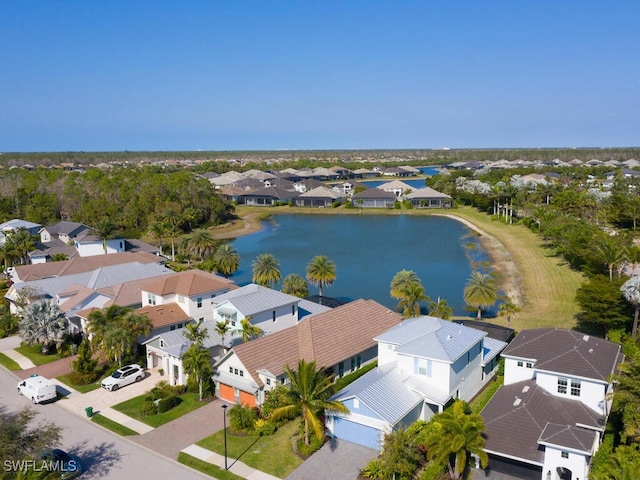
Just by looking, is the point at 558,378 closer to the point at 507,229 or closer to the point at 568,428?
the point at 568,428

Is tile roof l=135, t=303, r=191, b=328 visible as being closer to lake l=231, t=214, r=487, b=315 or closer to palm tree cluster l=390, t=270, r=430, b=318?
palm tree cluster l=390, t=270, r=430, b=318

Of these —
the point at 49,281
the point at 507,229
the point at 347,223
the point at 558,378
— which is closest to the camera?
the point at 558,378

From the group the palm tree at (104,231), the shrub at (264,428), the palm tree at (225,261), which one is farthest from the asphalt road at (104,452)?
the palm tree at (104,231)

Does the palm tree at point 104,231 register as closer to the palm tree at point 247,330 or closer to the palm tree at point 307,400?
the palm tree at point 247,330

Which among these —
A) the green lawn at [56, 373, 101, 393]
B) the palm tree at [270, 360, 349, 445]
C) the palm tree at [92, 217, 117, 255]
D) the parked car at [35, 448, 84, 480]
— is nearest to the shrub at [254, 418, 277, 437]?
the palm tree at [270, 360, 349, 445]

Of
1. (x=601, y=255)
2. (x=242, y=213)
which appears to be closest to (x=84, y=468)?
(x=601, y=255)

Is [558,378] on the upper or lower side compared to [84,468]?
upper
